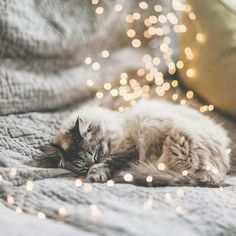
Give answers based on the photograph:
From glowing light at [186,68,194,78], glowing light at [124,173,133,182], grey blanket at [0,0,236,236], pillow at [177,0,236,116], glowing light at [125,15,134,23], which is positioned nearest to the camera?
grey blanket at [0,0,236,236]

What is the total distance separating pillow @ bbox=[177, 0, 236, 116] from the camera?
1.61 metres

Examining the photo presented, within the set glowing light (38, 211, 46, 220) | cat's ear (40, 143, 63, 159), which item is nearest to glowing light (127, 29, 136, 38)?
cat's ear (40, 143, 63, 159)

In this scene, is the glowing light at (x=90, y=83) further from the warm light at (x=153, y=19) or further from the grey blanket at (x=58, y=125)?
the warm light at (x=153, y=19)

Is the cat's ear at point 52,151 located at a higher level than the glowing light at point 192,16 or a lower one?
lower

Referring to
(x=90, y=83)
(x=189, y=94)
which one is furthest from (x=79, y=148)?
(x=189, y=94)

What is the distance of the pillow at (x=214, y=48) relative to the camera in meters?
1.61

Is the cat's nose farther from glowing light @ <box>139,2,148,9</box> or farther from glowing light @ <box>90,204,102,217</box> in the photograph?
A: glowing light @ <box>139,2,148,9</box>

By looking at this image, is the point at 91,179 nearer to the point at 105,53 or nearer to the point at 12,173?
→ the point at 12,173

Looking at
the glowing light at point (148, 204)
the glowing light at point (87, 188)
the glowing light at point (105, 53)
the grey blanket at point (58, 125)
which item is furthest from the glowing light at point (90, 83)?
the glowing light at point (148, 204)

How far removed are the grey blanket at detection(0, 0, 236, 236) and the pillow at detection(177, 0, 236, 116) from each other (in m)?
0.09

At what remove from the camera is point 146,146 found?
1.49 m

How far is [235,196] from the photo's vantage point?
4.21 ft

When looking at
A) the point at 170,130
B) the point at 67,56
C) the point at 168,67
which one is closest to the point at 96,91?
the point at 67,56

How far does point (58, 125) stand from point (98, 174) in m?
0.34
